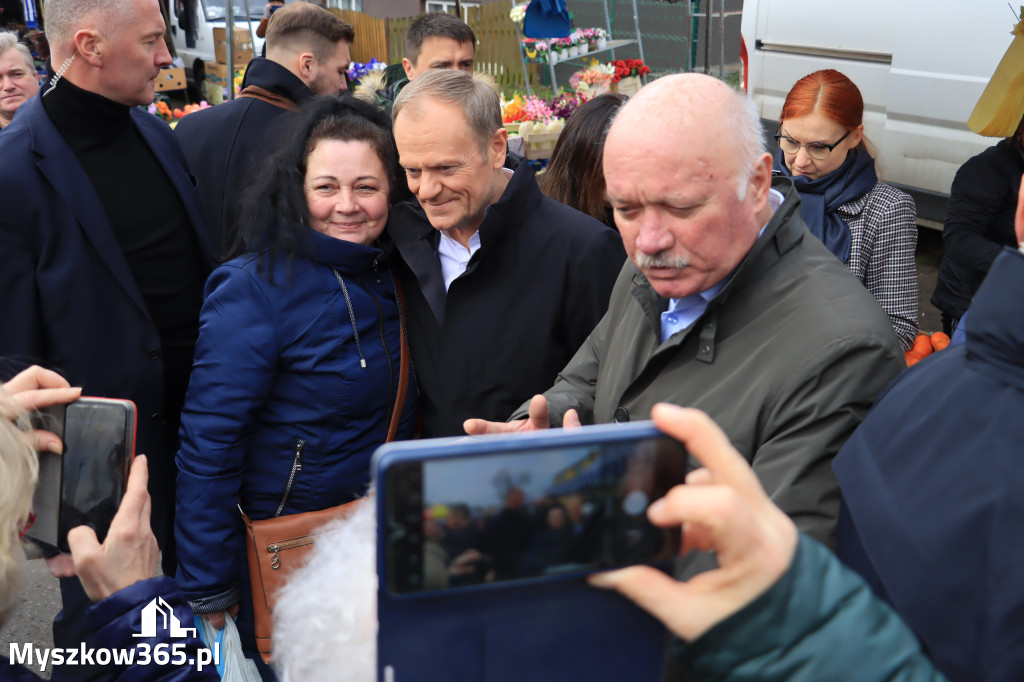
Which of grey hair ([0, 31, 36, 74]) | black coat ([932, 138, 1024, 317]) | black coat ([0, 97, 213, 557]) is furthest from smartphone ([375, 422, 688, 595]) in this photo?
grey hair ([0, 31, 36, 74])

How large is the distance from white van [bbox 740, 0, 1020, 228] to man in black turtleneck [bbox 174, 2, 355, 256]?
253 centimetres

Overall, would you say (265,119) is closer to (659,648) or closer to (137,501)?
(137,501)

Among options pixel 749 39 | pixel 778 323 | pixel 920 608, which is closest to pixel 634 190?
pixel 778 323

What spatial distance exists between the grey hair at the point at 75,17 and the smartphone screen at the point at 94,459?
182cm

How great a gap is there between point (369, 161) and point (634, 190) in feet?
3.40

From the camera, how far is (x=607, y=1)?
12430 mm

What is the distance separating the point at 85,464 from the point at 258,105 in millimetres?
2904

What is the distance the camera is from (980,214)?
3309mm

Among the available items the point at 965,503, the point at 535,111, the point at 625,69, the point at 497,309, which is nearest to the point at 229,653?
the point at 497,309

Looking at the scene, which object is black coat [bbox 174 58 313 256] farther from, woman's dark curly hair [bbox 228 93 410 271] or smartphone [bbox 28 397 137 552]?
smartphone [bbox 28 397 137 552]

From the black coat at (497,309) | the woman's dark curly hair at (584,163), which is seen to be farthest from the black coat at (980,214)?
the black coat at (497,309)

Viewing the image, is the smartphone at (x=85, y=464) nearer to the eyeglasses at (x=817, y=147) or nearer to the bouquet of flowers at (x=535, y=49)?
the eyeglasses at (x=817, y=147)

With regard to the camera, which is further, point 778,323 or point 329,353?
point 329,353

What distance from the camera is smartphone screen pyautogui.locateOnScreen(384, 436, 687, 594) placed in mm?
732
